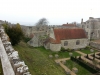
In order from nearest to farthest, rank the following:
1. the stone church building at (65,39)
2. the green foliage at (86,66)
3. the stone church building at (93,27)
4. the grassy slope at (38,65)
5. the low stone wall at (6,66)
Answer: the low stone wall at (6,66), the grassy slope at (38,65), the green foliage at (86,66), the stone church building at (65,39), the stone church building at (93,27)

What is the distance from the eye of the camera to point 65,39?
27.6 m

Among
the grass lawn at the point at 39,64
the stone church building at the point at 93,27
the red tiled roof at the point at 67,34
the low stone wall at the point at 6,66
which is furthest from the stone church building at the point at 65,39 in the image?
the low stone wall at the point at 6,66

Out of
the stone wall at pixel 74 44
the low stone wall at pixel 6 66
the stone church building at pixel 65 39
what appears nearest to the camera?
the low stone wall at pixel 6 66

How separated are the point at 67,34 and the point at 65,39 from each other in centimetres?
169

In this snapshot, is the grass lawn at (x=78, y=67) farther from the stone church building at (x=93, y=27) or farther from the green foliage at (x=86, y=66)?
the stone church building at (x=93, y=27)

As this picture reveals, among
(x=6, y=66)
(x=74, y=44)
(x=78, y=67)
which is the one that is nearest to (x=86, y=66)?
(x=78, y=67)

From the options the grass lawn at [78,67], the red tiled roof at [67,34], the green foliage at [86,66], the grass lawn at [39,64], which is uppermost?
the red tiled roof at [67,34]

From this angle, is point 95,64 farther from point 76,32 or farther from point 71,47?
point 76,32

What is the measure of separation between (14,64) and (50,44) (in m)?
21.6

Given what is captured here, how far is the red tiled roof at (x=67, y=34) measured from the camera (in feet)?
88.4

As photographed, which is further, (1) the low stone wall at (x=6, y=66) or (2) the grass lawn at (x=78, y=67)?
(2) the grass lawn at (x=78, y=67)

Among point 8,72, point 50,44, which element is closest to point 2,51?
point 8,72

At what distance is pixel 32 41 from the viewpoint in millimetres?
29234

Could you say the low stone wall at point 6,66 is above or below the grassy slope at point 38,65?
above
